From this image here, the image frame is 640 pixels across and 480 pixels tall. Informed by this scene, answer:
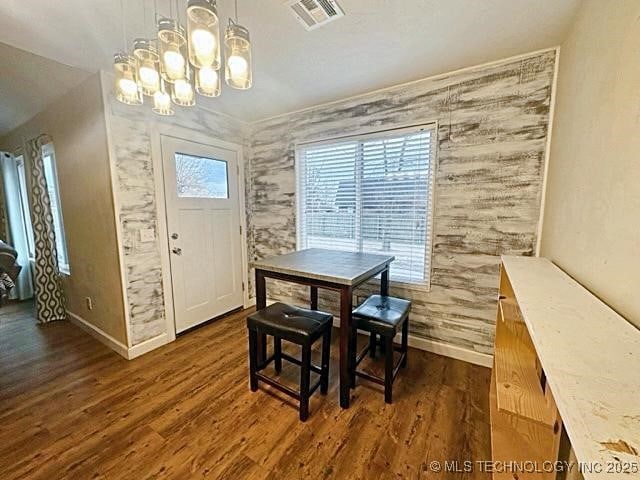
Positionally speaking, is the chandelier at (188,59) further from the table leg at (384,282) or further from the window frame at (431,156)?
the table leg at (384,282)

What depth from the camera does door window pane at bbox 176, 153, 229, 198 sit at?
2.66 m


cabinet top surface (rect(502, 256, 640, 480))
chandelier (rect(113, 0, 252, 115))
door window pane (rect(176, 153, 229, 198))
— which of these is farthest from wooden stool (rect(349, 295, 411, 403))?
door window pane (rect(176, 153, 229, 198))

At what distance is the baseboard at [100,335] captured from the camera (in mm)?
2364

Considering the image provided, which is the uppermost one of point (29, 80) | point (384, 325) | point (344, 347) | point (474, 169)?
point (29, 80)

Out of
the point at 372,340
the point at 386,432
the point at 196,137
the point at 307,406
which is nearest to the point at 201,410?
the point at 307,406

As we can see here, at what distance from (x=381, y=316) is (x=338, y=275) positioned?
1.51ft

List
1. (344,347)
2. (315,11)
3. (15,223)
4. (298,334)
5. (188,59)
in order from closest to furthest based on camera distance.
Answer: (188,59), (315,11), (298,334), (344,347), (15,223)

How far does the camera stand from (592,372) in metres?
0.51

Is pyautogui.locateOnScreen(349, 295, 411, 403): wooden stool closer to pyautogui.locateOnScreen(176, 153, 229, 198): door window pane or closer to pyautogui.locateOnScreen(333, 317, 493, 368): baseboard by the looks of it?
pyautogui.locateOnScreen(333, 317, 493, 368): baseboard

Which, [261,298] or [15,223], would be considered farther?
[15,223]

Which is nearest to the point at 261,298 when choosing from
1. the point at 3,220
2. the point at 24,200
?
the point at 24,200

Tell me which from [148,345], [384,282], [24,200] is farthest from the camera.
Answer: [24,200]

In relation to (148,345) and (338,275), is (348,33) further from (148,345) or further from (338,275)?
(148,345)

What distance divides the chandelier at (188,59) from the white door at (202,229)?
1169mm
